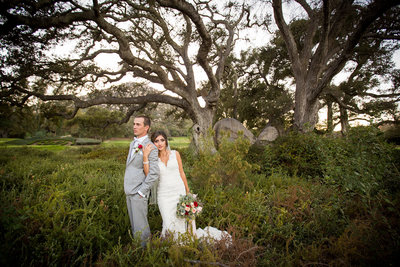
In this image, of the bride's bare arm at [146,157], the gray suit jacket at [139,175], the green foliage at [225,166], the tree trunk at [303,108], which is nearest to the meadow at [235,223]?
the green foliage at [225,166]

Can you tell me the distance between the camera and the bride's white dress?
9.85 ft

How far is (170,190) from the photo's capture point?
3.15 m

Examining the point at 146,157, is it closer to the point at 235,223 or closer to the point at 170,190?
the point at 170,190

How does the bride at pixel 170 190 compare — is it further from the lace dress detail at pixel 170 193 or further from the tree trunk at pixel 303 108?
the tree trunk at pixel 303 108

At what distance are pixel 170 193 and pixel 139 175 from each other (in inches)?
28.0

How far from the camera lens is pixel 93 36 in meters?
9.83

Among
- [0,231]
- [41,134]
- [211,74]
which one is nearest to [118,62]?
[211,74]

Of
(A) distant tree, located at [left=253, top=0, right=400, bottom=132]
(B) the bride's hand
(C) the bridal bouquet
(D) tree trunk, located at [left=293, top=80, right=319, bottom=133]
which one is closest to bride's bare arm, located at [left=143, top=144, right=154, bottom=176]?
(B) the bride's hand

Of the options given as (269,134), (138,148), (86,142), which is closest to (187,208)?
(138,148)

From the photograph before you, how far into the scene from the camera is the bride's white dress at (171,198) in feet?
9.85

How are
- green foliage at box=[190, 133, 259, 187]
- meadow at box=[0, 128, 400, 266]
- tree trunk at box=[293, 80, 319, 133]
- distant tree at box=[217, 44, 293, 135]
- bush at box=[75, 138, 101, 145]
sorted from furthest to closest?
1. bush at box=[75, 138, 101, 145]
2. distant tree at box=[217, 44, 293, 135]
3. tree trunk at box=[293, 80, 319, 133]
4. green foliage at box=[190, 133, 259, 187]
5. meadow at box=[0, 128, 400, 266]

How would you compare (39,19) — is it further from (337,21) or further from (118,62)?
(337,21)

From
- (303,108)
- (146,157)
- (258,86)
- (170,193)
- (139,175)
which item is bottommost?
(170,193)

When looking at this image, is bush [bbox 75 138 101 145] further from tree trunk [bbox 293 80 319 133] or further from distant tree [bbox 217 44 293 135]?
tree trunk [bbox 293 80 319 133]
